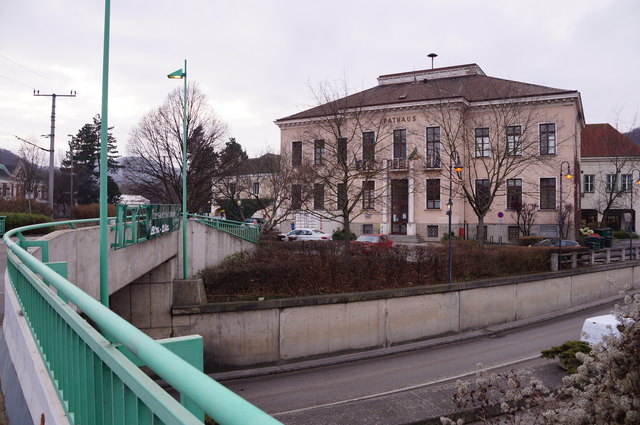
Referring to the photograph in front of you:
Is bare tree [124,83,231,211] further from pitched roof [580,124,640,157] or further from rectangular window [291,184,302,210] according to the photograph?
pitched roof [580,124,640,157]

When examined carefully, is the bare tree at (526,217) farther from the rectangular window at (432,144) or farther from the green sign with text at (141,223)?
the green sign with text at (141,223)

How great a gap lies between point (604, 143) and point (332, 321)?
5907cm

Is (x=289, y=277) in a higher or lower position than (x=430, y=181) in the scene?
lower

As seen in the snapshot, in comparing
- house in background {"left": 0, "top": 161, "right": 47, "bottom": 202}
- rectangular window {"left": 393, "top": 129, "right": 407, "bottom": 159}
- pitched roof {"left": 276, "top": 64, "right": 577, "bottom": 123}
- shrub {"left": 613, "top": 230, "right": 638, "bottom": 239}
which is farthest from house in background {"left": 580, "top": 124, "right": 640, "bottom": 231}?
house in background {"left": 0, "top": 161, "right": 47, "bottom": 202}

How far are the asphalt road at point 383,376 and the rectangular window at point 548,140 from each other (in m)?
27.1

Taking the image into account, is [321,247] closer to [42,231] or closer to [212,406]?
[42,231]

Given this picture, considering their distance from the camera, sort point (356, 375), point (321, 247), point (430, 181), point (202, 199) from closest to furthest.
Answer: point (356, 375) → point (321, 247) → point (202, 199) → point (430, 181)

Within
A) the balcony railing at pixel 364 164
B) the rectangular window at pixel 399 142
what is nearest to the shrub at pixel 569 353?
the balcony railing at pixel 364 164

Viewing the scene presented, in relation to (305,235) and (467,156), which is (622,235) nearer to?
(467,156)

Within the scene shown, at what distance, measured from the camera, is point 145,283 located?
2088cm

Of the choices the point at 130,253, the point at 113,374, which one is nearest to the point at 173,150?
the point at 130,253

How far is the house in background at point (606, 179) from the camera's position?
193 ft

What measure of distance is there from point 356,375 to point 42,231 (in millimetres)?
19287

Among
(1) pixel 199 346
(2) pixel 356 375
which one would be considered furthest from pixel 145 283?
(1) pixel 199 346
